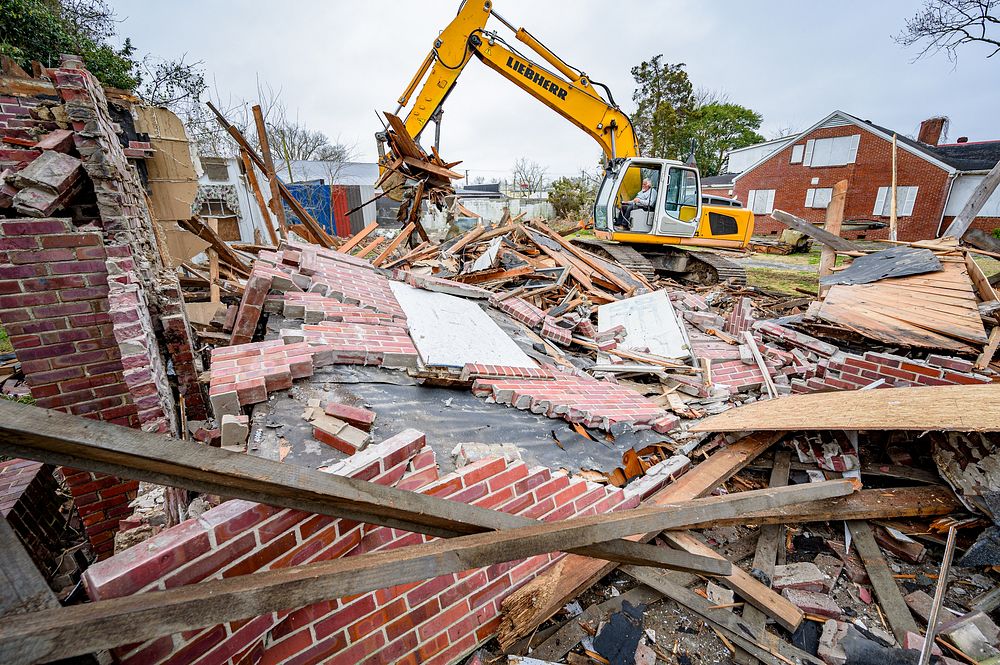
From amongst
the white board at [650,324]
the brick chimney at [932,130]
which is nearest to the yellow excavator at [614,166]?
the white board at [650,324]

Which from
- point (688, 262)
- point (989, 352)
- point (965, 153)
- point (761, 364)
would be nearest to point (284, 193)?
point (761, 364)

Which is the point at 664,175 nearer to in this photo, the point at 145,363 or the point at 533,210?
the point at 145,363

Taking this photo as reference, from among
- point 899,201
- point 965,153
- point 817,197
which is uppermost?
point 965,153

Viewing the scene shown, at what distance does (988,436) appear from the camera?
264 cm

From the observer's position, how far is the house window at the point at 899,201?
2077 cm

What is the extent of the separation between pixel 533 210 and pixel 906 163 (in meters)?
19.0

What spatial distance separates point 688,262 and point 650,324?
563 cm

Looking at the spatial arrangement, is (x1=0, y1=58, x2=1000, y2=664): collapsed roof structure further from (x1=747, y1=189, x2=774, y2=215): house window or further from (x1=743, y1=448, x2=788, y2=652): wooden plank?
(x1=747, y1=189, x2=774, y2=215): house window

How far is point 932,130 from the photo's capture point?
24781 millimetres

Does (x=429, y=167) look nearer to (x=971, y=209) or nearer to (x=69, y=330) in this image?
(x=69, y=330)

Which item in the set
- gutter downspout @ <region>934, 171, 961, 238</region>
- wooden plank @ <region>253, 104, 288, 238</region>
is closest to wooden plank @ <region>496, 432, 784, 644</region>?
wooden plank @ <region>253, 104, 288, 238</region>

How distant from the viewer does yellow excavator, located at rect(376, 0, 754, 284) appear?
803cm

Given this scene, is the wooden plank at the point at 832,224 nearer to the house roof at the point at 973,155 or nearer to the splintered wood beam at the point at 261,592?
the splintered wood beam at the point at 261,592

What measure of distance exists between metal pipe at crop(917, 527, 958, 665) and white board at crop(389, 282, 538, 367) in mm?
2945
